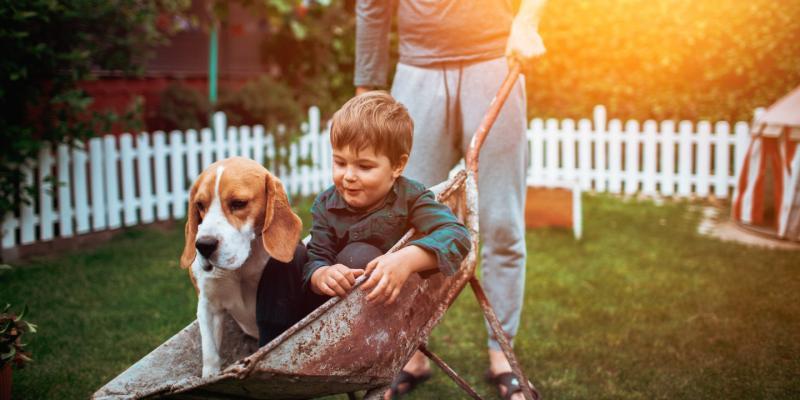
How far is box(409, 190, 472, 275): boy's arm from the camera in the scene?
79.1 inches

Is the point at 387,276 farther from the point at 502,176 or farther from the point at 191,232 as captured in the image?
the point at 502,176

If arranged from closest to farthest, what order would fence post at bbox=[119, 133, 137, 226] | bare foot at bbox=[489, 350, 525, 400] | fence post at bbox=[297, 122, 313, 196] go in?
bare foot at bbox=[489, 350, 525, 400], fence post at bbox=[119, 133, 137, 226], fence post at bbox=[297, 122, 313, 196]

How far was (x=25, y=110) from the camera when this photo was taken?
5477mm

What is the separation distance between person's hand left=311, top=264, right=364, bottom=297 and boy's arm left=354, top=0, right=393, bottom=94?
1.44 metres

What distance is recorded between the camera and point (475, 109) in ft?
9.96

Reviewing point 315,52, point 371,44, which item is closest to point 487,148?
point 371,44

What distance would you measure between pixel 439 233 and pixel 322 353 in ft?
1.76

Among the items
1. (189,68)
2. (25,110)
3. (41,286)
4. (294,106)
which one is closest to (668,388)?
(41,286)

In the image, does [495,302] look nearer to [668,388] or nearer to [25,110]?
[668,388]

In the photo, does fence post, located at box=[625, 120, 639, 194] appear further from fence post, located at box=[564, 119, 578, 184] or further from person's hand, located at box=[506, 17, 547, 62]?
person's hand, located at box=[506, 17, 547, 62]

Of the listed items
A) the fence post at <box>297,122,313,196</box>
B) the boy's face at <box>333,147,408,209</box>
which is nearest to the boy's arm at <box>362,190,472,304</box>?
the boy's face at <box>333,147,408,209</box>

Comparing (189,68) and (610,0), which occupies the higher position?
(610,0)

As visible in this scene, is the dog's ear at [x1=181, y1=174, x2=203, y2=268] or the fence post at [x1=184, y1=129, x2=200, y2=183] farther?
the fence post at [x1=184, y1=129, x2=200, y2=183]

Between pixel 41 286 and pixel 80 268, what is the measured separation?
20.4 inches
